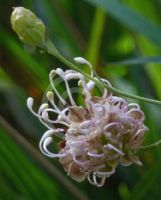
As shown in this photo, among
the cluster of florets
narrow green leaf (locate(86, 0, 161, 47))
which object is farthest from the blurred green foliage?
the cluster of florets

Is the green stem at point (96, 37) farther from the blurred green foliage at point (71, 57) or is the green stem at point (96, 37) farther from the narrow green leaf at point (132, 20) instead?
the narrow green leaf at point (132, 20)

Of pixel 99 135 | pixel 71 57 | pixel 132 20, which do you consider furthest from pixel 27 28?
pixel 71 57

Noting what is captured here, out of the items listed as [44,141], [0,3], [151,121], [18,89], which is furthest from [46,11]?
[44,141]

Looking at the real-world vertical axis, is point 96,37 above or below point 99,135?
above

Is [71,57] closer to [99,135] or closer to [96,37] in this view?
[96,37]

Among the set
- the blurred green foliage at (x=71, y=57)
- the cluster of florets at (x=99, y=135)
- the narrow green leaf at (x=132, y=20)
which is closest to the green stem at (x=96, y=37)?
the blurred green foliage at (x=71, y=57)

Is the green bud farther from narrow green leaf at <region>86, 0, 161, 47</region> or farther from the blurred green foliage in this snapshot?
narrow green leaf at <region>86, 0, 161, 47</region>

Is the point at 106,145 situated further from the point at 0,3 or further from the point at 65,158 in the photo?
the point at 0,3
